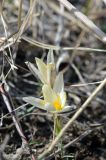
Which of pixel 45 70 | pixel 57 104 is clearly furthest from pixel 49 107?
pixel 45 70

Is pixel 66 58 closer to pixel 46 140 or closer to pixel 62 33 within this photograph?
pixel 62 33

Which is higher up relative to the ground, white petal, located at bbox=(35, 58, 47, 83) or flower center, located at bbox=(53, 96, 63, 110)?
white petal, located at bbox=(35, 58, 47, 83)

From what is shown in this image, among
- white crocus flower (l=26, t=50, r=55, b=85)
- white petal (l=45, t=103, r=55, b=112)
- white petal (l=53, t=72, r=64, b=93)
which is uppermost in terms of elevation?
white crocus flower (l=26, t=50, r=55, b=85)

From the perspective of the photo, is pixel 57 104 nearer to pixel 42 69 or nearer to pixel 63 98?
pixel 63 98

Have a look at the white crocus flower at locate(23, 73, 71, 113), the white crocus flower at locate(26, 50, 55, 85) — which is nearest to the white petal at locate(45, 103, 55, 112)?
the white crocus flower at locate(23, 73, 71, 113)

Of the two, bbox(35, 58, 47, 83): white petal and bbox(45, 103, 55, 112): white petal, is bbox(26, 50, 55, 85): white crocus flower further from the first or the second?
bbox(45, 103, 55, 112): white petal

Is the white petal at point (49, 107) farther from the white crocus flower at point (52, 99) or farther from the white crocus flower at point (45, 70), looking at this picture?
the white crocus flower at point (45, 70)
